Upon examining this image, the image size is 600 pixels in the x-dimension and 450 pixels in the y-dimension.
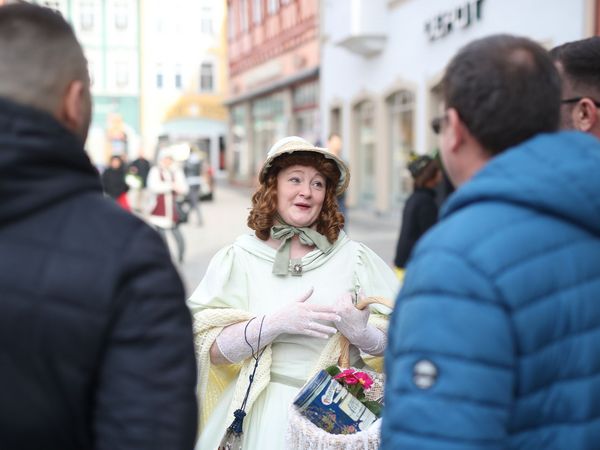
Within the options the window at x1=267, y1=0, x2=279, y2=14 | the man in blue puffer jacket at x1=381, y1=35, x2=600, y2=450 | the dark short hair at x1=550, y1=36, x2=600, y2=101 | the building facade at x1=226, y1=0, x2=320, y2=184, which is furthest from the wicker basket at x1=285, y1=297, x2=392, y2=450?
the window at x1=267, y1=0, x2=279, y2=14

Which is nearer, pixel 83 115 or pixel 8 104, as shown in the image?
pixel 8 104

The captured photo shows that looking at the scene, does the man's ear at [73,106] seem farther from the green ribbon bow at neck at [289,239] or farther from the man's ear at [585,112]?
the green ribbon bow at neck at [289,239]

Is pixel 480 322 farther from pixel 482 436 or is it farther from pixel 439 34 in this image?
pixel 439 34

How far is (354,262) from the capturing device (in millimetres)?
3262

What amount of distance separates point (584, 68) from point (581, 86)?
0.17ft

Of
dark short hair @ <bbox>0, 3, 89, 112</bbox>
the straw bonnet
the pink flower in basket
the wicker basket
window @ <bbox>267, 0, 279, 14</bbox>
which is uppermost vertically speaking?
window @ <bbox>267, 0, 279, 14</bbox>

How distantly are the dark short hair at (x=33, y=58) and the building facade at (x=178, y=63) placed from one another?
1863 inches

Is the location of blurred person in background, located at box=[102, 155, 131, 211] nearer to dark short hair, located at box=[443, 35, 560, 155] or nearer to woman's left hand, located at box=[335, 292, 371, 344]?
woman's left hand, located at box=[335, 292, 371, 344]

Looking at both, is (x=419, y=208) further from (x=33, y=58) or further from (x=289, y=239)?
(x=33, y=58)

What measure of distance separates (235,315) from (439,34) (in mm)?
14123

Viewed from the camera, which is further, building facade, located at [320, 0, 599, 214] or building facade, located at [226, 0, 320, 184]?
building facade, located at [226, 0, 320, 184]

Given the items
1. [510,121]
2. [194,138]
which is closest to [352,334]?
[510,121]

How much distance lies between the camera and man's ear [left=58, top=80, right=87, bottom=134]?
5.51 ft

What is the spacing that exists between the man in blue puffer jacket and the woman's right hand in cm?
121
